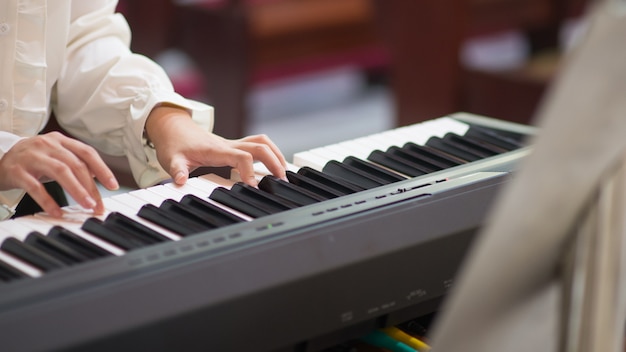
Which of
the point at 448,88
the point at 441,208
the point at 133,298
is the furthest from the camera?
the point at 448,88

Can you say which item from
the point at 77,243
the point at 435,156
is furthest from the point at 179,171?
the point at 435,156

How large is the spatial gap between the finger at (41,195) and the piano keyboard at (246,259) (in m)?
0.01

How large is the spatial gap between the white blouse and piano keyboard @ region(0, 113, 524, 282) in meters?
0.24

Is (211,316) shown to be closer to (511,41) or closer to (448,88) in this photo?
(448,88)

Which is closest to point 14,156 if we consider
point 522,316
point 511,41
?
point 522,316

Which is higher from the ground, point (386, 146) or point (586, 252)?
point (386, 146)

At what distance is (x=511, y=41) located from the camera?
5.73 m

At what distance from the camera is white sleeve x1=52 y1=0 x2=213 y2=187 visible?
4.74 ft

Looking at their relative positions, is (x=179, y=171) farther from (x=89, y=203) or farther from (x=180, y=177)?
(x=89, y=203)

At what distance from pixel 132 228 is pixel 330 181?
26cm

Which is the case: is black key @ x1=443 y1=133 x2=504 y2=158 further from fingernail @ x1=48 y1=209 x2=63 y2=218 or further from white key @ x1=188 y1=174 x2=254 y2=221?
fingernail @ x1=48 y1=209 x2=63 y2=218

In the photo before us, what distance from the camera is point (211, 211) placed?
1115 millimetres

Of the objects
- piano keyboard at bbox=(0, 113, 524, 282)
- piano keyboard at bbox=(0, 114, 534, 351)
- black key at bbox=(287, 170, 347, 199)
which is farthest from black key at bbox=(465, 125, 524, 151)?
black key at bbox=(287, 170, 347, 199)

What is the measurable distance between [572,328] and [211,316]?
0.32m
